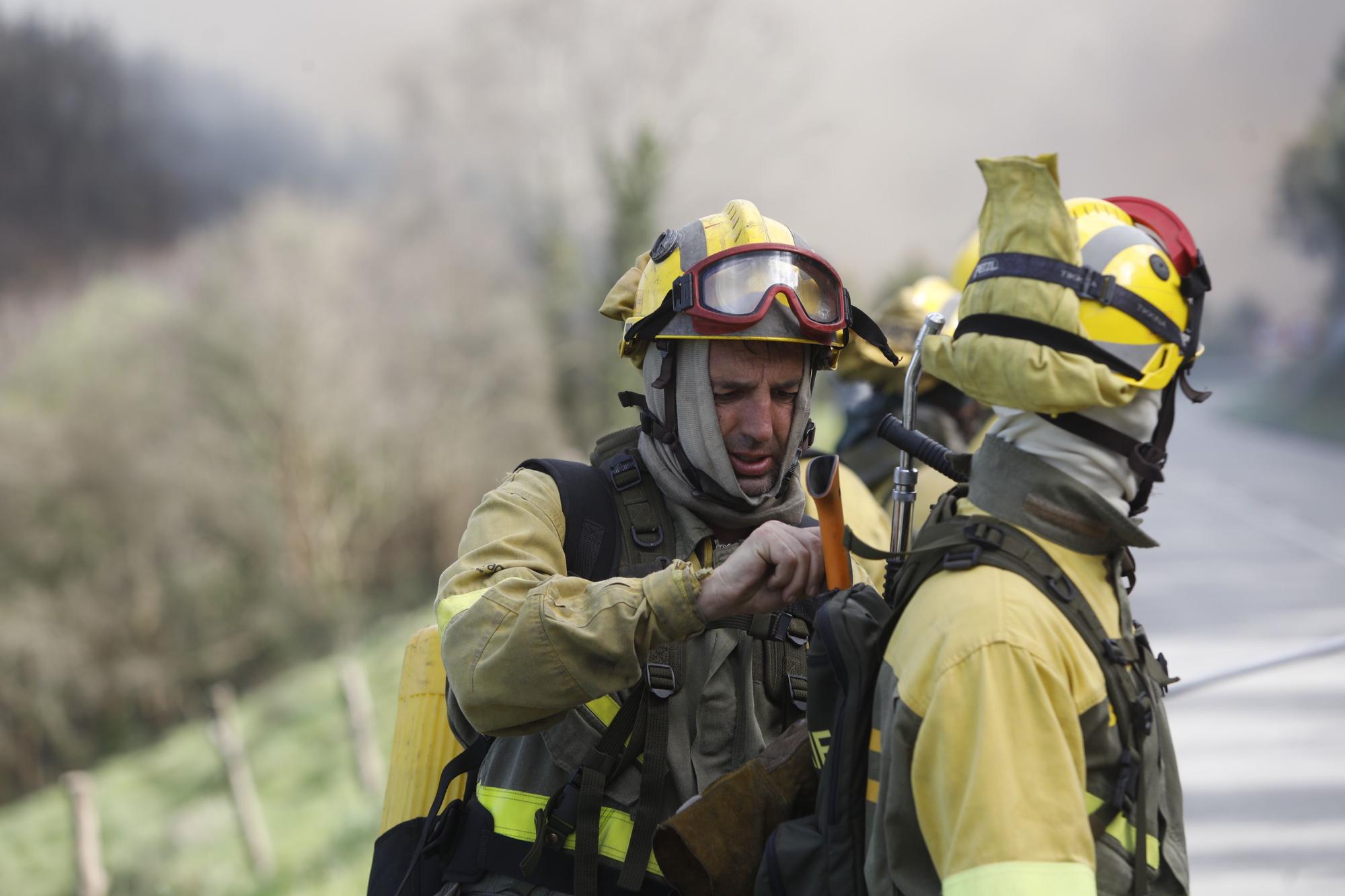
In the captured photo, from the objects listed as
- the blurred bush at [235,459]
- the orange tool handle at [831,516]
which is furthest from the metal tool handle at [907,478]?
the blurred bush at [235,459]

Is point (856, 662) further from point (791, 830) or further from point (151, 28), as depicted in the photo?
point (151, 28)

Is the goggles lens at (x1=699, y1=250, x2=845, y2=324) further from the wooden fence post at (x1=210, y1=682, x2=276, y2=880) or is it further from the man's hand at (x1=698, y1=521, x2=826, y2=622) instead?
the wooden fence post at (x1=210, y1=682, x2=276, y2=880)

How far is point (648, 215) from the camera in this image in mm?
27578

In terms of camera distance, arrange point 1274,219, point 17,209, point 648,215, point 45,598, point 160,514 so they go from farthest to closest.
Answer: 1. point 1274,219
2. point 17,209
3. point 648,215
4. point 160,514
5. point 45,598

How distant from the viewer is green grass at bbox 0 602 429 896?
11.7 metres

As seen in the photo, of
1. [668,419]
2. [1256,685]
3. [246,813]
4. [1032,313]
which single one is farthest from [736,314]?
[246,813]

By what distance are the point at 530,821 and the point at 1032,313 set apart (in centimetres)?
157

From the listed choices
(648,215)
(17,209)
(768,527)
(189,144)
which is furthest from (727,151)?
(768,527)

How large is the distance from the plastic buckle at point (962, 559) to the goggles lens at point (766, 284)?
1040 millimetres

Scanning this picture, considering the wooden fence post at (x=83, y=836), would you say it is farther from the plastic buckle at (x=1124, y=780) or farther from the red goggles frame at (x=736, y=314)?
the plastic buckle at (x=1124, y=780)

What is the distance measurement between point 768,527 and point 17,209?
34.4 metres

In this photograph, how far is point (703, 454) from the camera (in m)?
2.69

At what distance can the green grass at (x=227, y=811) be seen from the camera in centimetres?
1173

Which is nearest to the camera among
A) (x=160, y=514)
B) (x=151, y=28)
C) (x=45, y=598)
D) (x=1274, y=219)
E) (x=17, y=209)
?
(x=45, y=598)
